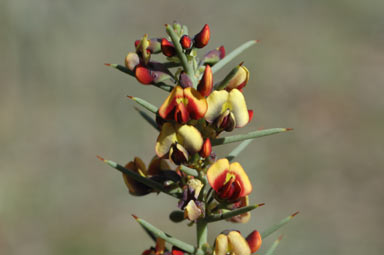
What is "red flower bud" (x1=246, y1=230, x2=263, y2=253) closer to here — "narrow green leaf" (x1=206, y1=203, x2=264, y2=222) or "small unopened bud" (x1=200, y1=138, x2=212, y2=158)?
"narrow green leaf" (x1=206, y1=203, x2=264, y2=222)

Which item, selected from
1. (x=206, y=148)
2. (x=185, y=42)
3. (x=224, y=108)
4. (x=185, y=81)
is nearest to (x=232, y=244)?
(x=206, y=148)

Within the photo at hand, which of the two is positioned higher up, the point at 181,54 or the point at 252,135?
the point at 181,54

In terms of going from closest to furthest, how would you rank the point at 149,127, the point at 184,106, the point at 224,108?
the point at 184,106 < the point at 224,108 < the point at 149,127

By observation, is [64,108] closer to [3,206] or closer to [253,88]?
[3,206]

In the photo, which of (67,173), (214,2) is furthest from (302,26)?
(67,173)

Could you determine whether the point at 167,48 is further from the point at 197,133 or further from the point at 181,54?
the point at 197,133

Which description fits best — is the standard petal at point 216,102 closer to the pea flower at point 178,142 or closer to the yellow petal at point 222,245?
the pea flower at point 178,142
